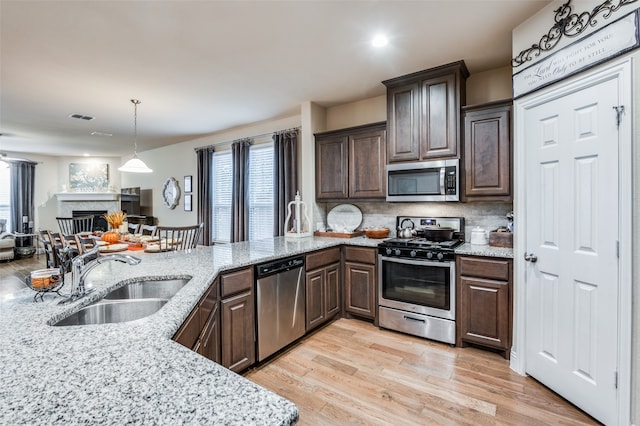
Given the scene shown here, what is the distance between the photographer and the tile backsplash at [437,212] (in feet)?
10.6

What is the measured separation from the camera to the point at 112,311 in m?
1.53

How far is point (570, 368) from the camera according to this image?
80.5 inches

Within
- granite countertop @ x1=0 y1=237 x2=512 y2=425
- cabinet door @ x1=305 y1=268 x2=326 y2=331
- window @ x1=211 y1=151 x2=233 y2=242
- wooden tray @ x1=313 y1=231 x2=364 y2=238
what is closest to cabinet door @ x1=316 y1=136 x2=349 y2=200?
wooden tray @ x1=313 y1=231 x2=364 y2=238

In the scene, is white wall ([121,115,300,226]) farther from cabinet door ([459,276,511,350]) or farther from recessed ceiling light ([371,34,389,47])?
cabinet door ([459,276,511,350])

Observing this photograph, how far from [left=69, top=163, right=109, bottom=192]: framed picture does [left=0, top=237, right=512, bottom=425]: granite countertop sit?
9137 mm

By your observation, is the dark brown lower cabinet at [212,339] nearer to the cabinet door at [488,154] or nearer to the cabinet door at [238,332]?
the cabinet door at [238,332]

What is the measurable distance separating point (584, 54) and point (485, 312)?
2.00m

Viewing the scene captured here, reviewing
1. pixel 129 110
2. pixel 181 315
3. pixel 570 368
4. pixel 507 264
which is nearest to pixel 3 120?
pixel 129 110

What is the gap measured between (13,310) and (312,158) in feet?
10.9

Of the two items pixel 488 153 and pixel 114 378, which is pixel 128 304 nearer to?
pixel 114 378

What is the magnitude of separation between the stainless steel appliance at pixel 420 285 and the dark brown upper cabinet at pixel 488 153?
54 cm

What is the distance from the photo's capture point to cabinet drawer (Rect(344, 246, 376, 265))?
3.34m

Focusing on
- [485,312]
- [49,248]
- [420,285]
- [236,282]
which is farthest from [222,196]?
[485,312]

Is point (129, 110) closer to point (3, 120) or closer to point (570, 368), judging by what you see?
point (3, 120)
